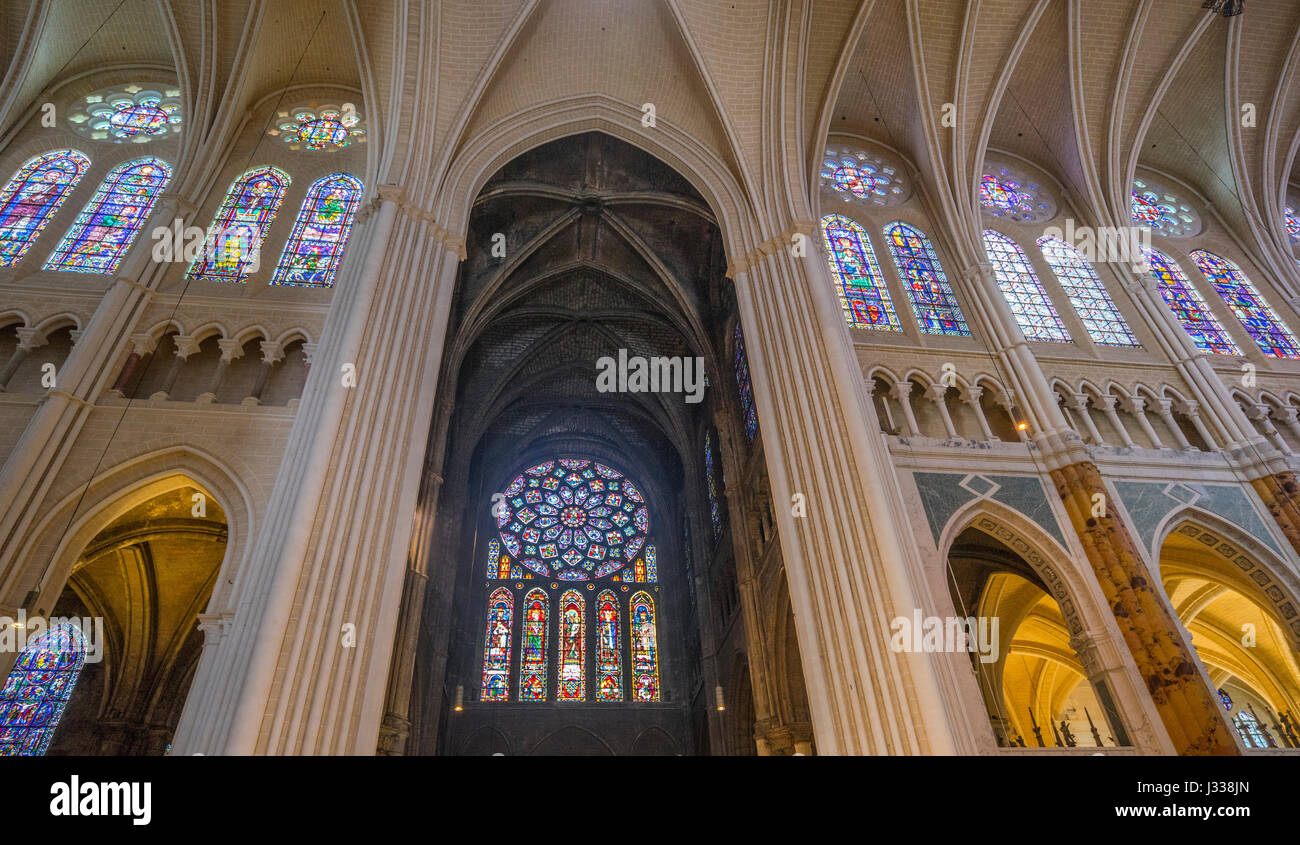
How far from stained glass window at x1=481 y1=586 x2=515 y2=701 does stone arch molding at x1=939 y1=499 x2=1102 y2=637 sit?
14.1 metres

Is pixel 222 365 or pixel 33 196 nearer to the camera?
pixel 222 365

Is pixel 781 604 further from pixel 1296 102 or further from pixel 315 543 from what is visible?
pixel 1296 102

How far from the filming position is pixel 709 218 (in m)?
16.3

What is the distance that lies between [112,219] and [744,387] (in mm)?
12776

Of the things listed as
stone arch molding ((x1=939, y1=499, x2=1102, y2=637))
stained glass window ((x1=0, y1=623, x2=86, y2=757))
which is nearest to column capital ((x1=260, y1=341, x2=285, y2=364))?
stained glass window ((x1=0, y1=623, x2=86, y2=757))

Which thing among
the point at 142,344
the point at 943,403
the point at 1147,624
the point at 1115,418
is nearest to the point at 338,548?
the point at 142,344

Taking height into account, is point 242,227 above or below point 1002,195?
below

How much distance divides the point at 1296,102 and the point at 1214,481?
11.1 m

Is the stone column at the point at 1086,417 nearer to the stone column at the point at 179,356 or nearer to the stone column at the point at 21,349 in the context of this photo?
the stone column at the point at 179,356

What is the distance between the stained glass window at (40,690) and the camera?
489 inches

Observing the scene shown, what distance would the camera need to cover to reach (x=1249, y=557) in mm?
10984

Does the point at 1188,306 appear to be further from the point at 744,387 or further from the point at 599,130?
the point at 599,130

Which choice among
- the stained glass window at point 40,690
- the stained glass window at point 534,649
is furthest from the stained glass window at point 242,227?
the stained glass window at point 534,649
